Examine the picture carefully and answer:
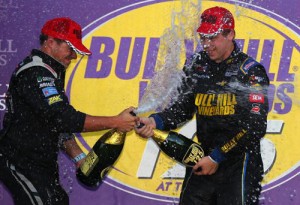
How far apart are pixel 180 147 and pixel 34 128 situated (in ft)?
3.70

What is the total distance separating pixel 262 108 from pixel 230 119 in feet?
0.83

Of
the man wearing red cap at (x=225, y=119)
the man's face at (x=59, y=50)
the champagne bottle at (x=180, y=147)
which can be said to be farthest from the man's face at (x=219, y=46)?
the man's face at (x=59, y=50)

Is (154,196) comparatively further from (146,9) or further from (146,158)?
(146,9)

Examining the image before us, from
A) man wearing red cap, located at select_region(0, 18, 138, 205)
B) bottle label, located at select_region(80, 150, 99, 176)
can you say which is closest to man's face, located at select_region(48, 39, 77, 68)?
man wearing red cap, located at select_region(0, 18, 138, 205)

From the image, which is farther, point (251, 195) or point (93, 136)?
point (93, 136)

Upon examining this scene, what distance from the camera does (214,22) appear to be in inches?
225

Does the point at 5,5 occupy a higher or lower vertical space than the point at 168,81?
higher

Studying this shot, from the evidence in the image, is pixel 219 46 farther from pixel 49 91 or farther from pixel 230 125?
pixel 49 91

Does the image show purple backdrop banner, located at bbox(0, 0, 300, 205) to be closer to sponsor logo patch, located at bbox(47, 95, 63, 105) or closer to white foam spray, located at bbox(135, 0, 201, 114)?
white foam spray, located at bbox(135, 0, 201, 114)

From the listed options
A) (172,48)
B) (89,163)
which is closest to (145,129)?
(89,163)

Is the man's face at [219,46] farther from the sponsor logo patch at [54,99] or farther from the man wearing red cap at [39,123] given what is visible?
the sponsor logo patch at [54,99]

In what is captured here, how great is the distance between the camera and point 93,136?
705 centimetres

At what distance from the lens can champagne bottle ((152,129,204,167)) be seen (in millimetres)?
5695

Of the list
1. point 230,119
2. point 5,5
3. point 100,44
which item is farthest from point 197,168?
point 5,5
